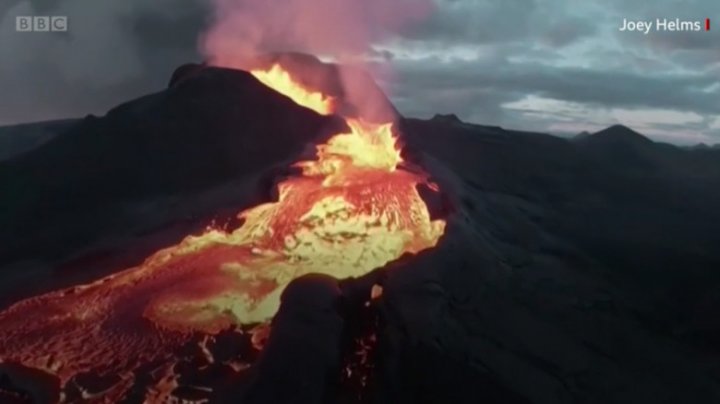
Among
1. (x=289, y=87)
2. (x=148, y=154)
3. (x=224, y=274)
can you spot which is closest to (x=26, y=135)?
(x=289, y=87)

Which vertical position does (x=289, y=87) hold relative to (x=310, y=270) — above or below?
above

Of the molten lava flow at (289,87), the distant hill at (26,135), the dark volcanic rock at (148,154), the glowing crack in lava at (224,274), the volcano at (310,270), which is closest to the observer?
the volcano at (310,270)

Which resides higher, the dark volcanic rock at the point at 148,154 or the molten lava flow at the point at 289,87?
the molten lava flow at the point at 289,87

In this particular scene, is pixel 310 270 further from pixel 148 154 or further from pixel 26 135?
pixel 26 135

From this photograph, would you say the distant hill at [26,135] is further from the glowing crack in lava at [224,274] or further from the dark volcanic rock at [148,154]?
the glowing crack in lava at [224,274]

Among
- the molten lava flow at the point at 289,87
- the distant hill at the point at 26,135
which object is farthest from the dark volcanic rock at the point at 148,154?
the distant hill at the point at 26,135

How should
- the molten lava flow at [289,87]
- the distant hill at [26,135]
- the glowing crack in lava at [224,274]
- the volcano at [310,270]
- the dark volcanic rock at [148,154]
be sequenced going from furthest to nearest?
the distant hill at [26,135]
the molten lava flow at [289,87]
the dark volcanic rock at [148,154]
the glowing crack in lava at [224,274]
the volcano at [310,270]

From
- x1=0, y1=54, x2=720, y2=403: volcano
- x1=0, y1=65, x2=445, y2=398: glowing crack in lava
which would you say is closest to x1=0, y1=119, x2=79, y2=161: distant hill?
x1=0, y1=54, x2=720, y2=403: volcano
